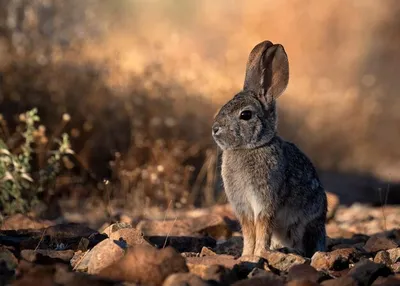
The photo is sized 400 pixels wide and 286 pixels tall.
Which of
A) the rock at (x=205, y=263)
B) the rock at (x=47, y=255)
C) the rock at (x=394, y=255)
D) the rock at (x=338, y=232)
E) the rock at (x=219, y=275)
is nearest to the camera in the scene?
the rock at (x=219, y=275)

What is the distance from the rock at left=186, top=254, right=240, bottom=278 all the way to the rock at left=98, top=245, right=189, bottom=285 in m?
0.14

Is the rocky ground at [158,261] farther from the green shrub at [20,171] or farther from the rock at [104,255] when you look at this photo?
the green shrub at [20,171]

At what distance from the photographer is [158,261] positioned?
373 cm

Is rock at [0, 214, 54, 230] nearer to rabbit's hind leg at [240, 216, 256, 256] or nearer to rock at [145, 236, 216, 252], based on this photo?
rock at [145, 236, 216, 252]

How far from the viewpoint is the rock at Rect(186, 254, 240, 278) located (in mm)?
3887

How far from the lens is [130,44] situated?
622 inches

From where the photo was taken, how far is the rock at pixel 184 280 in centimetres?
352

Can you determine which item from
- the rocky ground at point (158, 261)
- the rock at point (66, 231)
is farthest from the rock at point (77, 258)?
the rock at point (66, 231)

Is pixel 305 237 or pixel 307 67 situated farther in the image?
pixel 307 67

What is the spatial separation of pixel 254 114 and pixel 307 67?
12172 millimetres

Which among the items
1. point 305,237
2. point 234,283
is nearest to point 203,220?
point 305,237

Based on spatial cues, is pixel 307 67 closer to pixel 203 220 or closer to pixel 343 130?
pixel 343 130

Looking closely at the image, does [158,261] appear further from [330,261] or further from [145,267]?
[330,261]

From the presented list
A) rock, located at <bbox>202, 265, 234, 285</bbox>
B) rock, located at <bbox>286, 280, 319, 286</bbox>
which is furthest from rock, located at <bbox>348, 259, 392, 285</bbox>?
rock, located at <bbox>202, 265, 234, 285</bbox>
